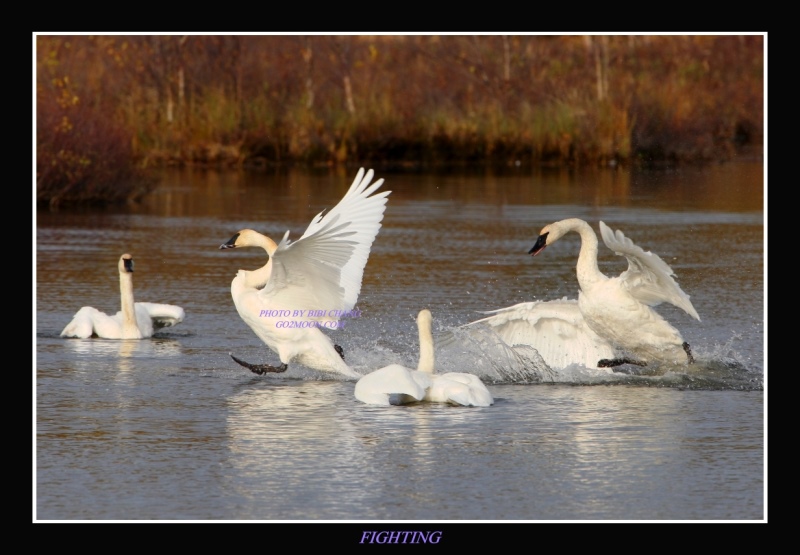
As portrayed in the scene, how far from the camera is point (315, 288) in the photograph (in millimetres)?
9148

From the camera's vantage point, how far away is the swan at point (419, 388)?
8.13 metres

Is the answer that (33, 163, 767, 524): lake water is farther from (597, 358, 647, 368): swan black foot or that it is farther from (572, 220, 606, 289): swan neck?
(572, 220, 606, 289): swan neck

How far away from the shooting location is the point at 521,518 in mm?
6117

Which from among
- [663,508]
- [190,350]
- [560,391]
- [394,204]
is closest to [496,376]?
[560,391]

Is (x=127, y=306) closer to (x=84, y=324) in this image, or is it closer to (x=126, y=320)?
(x=126, y=320)

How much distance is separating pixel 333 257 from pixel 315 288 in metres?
0.27

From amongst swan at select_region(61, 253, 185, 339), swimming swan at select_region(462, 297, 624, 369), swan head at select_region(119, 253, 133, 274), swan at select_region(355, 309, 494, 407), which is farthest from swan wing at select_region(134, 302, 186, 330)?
swan at select_region(355, 309, 494, 407)

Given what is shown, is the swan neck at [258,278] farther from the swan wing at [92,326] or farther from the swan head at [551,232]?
the swan wing at [92,326]

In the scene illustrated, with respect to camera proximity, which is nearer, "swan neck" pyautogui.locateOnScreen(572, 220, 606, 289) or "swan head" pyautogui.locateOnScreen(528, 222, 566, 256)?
"swan neck" pyautogui.locateOnScreen(572, 220, 606, 289)

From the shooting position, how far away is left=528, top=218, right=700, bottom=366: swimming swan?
888 cm

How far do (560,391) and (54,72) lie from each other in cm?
1935

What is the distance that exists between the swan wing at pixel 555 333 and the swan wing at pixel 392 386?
1352 millimetres

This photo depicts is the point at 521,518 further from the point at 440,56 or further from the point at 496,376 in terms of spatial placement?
the point at 440,56

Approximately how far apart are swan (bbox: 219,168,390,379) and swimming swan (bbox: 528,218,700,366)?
1.38 metres
